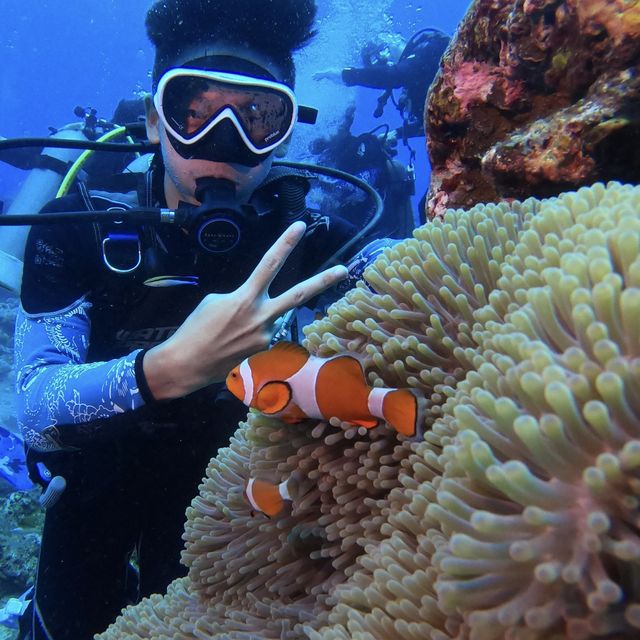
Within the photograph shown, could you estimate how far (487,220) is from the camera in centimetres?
116

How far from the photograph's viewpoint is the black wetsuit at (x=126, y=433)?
2.10 meters

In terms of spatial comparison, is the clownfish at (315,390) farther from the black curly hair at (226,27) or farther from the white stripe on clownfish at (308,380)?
the black curly hair at (226,27)

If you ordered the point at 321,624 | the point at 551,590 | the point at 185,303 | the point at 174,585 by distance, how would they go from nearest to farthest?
the point at 551,590 → the point at 321,624 → the point at 174,585 → the point at 185,303

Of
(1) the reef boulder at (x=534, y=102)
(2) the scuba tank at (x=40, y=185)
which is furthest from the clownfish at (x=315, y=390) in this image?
(2) the scuba tank at (x=40, y=185)

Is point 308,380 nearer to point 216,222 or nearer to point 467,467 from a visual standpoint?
point 467,467

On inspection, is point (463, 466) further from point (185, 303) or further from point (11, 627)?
point (11, 627)

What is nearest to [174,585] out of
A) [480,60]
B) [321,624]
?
[321,624]

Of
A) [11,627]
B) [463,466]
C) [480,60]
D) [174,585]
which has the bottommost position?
[11,627]

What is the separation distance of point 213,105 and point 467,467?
1863 millimetres

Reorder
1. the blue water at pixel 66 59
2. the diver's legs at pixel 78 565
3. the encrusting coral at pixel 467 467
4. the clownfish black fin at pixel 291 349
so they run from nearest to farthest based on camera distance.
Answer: the encrusting coral at pixel 467 467 < the clownfish black fin at pixel 291 349 < the diver's legs at pixel 78 565 < the blue water at pixel 66 59

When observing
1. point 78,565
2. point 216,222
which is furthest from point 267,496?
point 78,565

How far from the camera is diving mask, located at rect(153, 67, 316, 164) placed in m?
2.08

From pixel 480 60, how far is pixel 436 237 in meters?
0.93

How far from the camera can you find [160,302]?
225 centimetres
